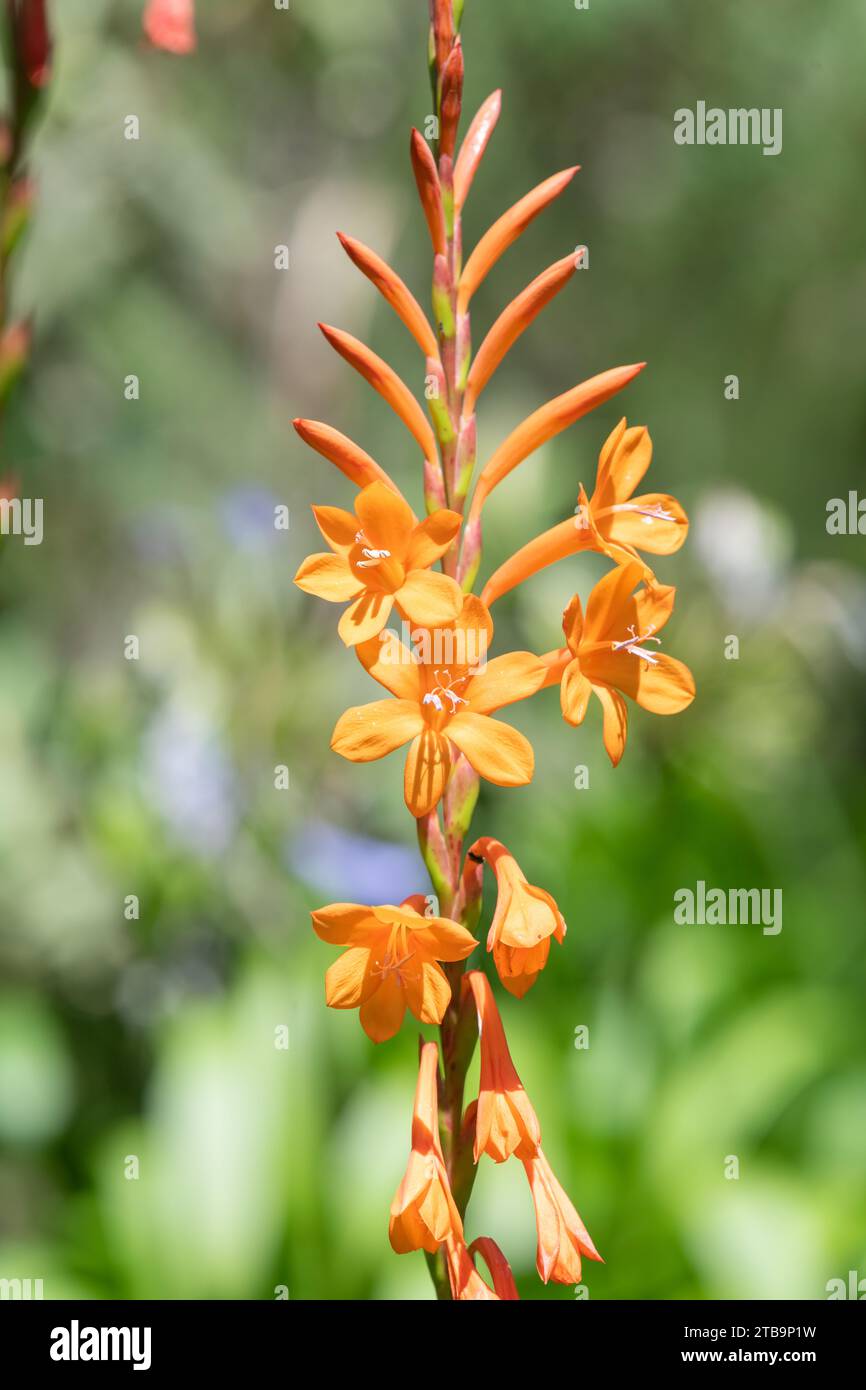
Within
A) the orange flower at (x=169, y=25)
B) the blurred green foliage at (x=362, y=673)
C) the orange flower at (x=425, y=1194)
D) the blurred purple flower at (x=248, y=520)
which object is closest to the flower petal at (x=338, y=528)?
the orange flower at (x=425, y=1194)

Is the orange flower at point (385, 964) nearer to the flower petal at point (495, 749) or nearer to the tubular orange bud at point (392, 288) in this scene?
the flower petal at point (495, 749)

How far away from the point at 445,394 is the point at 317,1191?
1554 mm

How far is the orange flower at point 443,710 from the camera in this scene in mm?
667

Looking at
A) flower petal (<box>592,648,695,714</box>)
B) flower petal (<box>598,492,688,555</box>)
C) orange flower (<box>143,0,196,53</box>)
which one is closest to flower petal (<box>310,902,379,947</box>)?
flower petal (<box>592,648,695,714</box>)

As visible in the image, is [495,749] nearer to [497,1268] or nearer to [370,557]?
[370,557]

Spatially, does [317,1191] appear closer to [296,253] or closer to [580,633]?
[580,633]

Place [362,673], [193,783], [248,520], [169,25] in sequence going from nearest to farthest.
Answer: [169,25], [193,783], [248,520], [362,673]

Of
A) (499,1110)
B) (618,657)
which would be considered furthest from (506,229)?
(499,1110)

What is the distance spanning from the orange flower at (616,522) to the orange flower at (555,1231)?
382mm

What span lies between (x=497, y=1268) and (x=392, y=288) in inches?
24.6

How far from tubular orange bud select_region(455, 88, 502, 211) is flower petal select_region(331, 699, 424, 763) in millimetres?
323

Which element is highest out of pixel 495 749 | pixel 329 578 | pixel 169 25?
pixel 169 25

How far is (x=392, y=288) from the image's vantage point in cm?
75
